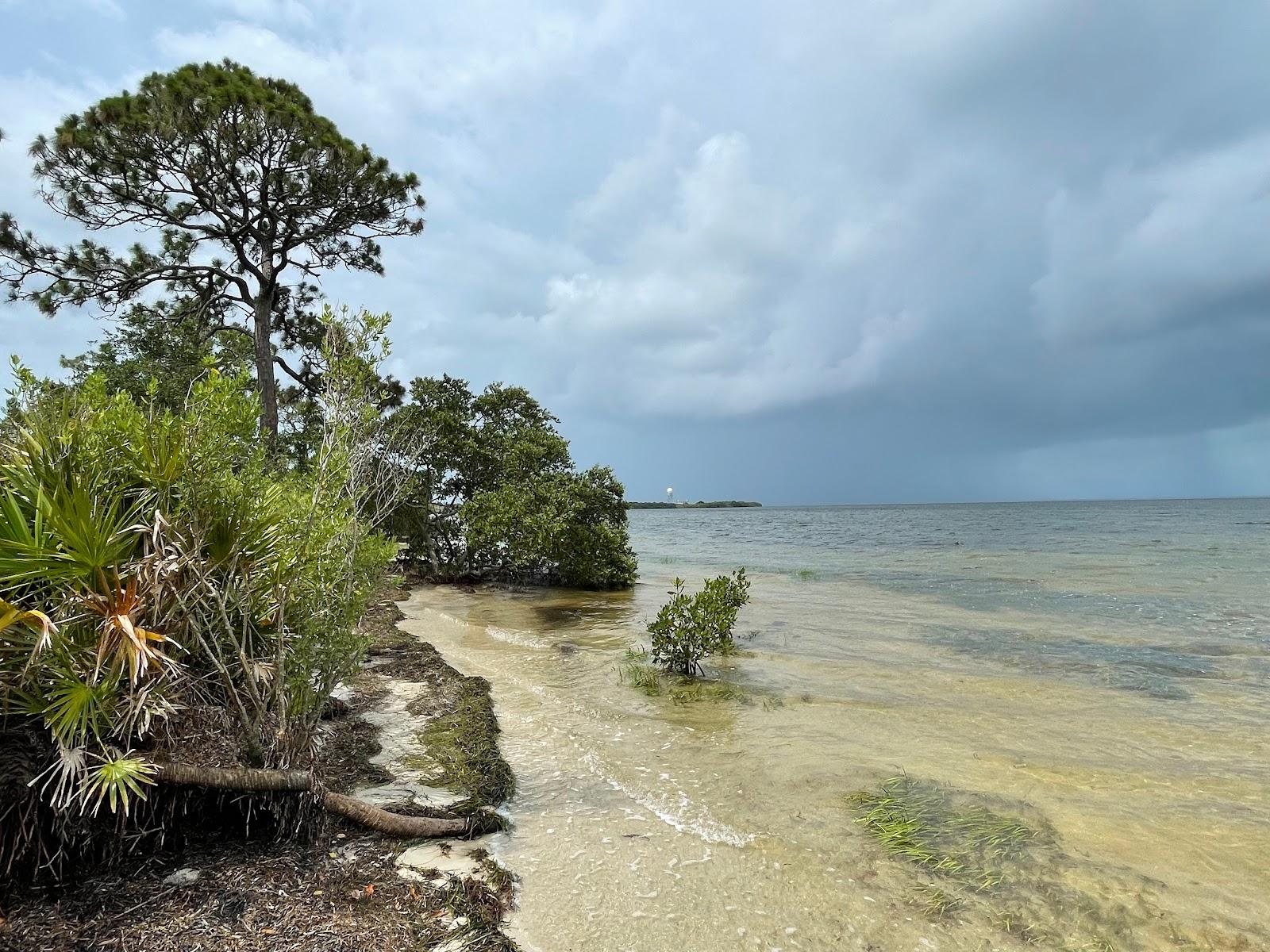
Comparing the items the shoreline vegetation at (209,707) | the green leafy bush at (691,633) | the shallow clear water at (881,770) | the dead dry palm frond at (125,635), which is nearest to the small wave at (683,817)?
the shallow clear water at (881,770)

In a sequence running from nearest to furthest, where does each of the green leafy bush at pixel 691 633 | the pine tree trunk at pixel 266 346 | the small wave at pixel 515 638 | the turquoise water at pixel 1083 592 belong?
the green leafy bush at pixel 691 633 → the turquoise water at pixel 1083 592 → the small wave at pixel 515 638 → the pine tree trunk at pixel 266 346

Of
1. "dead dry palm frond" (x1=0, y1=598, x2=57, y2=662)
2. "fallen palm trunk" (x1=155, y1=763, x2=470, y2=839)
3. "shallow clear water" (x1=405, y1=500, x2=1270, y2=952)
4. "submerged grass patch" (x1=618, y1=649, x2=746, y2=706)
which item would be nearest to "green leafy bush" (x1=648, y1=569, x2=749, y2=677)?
"submerged grass patch" (x1=618, y1=649, x2=746, y2=706)

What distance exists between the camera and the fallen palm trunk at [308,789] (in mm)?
4012

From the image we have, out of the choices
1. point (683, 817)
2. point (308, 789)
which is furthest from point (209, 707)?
point (683, 817)

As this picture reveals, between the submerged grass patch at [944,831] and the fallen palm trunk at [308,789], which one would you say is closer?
the fallen palm trunk at [308,789]

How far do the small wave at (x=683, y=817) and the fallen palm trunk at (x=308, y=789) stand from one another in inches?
66.6

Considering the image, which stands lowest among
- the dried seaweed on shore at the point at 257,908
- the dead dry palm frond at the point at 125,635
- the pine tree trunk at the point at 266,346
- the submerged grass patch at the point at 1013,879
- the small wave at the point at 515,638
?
the small wave at the point at 515,638

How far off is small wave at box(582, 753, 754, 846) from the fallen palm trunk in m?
1.69

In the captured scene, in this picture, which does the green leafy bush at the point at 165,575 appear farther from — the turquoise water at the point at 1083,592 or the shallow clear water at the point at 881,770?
the turquoise water at the point at 1083,592

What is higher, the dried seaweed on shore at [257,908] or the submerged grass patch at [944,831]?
the dried seaweed on shore at [257,908]

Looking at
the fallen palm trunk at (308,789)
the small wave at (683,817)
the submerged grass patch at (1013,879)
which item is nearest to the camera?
the fallen palm trunk at (308,789)

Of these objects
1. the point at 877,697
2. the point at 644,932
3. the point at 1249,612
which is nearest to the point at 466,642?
the point at 877,697

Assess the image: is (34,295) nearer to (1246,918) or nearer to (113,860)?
(113,860)

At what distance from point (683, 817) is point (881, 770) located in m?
2.52
